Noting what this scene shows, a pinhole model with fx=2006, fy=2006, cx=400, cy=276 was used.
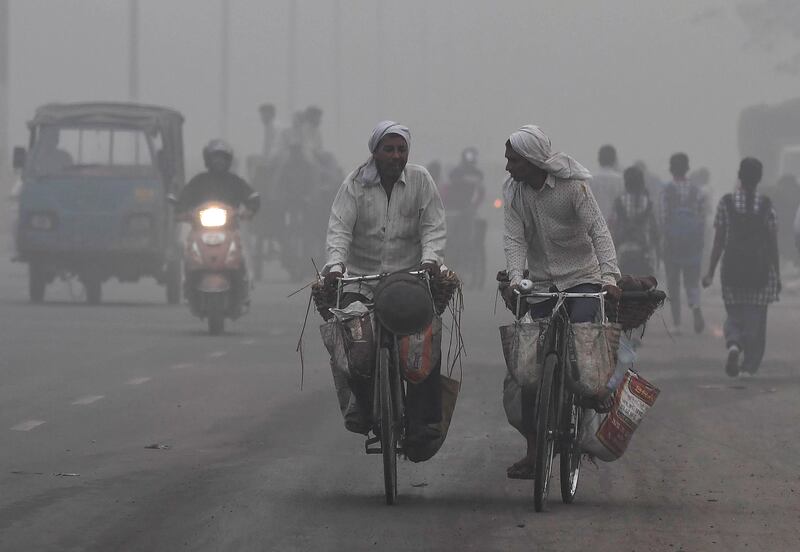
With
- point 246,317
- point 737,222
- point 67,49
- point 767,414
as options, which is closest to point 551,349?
point 767,414

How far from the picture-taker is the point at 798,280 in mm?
35094

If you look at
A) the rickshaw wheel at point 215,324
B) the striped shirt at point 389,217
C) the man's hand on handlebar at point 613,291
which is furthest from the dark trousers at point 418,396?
the rickshaw wheel at point 215,324

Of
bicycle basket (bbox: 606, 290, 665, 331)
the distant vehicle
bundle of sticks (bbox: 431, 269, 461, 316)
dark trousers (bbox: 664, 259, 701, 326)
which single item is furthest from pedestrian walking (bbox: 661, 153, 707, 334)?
bundle of sticks (bbox: 431, 269, 461, 316)

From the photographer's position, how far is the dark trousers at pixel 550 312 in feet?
28.0

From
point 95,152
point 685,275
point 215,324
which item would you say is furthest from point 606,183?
point 95,152

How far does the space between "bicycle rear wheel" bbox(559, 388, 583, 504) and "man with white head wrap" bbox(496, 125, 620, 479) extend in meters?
0.20

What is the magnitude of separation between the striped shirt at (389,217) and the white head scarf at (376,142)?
3cm

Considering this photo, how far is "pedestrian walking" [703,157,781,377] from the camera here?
15.9m

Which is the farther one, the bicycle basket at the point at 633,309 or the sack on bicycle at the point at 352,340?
the bicycle basket at the point at 633,309

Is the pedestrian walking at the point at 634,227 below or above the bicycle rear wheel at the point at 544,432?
above

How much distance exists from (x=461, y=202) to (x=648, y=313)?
23.3 m

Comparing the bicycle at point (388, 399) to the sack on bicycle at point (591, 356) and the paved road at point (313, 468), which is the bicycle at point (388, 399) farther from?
the sack on bicycle at point (591, 356)

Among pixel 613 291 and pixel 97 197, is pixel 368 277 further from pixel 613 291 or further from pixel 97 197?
pixel 97 197

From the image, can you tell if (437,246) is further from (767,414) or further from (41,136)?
(41,136)
